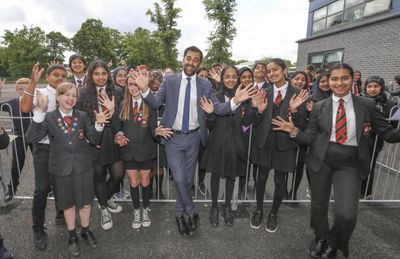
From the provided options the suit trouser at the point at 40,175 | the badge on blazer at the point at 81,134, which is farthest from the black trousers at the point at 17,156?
the badge on blazer at the point at 81,134

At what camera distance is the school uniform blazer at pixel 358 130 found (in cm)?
287

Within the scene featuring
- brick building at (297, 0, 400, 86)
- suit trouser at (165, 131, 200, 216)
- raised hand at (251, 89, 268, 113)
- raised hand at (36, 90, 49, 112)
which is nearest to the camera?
raised hand at (36, 90, 49, 112)

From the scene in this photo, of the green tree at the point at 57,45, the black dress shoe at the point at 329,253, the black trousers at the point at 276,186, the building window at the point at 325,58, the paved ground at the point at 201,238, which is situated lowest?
the paved ground at the point at 201,238

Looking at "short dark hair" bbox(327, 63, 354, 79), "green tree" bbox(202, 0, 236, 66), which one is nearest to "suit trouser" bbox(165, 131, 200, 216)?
"short dark hair" bbox(327, 63, 354, 79)

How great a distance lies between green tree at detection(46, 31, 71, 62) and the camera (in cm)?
4312

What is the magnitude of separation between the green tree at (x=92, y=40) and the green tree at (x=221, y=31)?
1092 inches

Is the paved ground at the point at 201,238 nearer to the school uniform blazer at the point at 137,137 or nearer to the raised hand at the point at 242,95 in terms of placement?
the school uniform blazer at the point at 137,137

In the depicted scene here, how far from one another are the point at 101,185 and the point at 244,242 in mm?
2146

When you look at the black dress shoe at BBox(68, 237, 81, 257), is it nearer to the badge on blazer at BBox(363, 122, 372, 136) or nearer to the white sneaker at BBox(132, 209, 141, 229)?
the white sneaker at BBox(132, 209, 141, 229)

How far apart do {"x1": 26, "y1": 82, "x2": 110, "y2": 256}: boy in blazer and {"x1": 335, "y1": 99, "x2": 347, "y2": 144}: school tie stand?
2.73 m

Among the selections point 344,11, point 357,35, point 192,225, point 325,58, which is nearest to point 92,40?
point 325,58

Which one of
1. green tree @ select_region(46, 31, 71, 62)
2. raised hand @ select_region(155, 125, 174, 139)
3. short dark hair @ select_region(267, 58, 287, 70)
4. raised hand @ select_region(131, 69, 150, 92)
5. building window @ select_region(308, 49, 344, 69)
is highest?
green tree @ select_region(46, 31, 71, 62)

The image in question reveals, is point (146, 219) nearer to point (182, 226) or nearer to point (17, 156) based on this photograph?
point (182, 226)

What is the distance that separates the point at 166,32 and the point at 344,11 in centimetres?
1934
